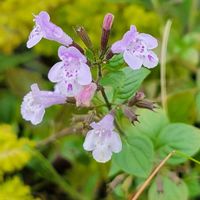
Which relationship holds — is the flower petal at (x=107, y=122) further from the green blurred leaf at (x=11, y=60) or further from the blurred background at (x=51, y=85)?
the green blurred leaf at (x=11, y=60)

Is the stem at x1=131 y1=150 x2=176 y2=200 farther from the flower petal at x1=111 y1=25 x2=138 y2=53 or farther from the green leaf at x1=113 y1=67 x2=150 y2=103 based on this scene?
the flower petal at x1=111 y1=25 x2=138 y2=53

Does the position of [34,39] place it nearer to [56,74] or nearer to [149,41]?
[56,74]

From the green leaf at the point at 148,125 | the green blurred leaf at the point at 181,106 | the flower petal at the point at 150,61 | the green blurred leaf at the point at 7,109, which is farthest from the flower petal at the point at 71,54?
the green blurred leaf at the point at 7,109

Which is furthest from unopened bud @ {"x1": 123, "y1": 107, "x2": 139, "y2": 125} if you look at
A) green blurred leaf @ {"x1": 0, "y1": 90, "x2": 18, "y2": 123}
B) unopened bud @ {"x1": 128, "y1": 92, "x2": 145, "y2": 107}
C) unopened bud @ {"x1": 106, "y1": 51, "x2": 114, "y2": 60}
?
green blurred leaf @ {"x1": 0, "y1": 90, "x2": 18, "y2": 123}

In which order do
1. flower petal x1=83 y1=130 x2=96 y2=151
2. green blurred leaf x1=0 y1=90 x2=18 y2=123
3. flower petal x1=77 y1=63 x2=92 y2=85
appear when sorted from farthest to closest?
green blurred leaf x1=0 y1=90 x2=18 y2=123 < flower petal x1=83 y1=130 x2=96 y2=151 < flower petal x1=77 y1=63 x2=92 y2=85

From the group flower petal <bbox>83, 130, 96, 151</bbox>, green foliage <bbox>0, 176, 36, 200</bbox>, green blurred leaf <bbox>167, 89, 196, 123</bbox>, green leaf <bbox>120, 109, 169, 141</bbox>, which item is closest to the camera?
flower petal <bbox>83, 130, 96, 151</bbox>

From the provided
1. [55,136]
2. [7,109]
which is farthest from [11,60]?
[55,136]

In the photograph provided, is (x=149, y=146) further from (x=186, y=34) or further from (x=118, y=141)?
(x=186, y=34)
